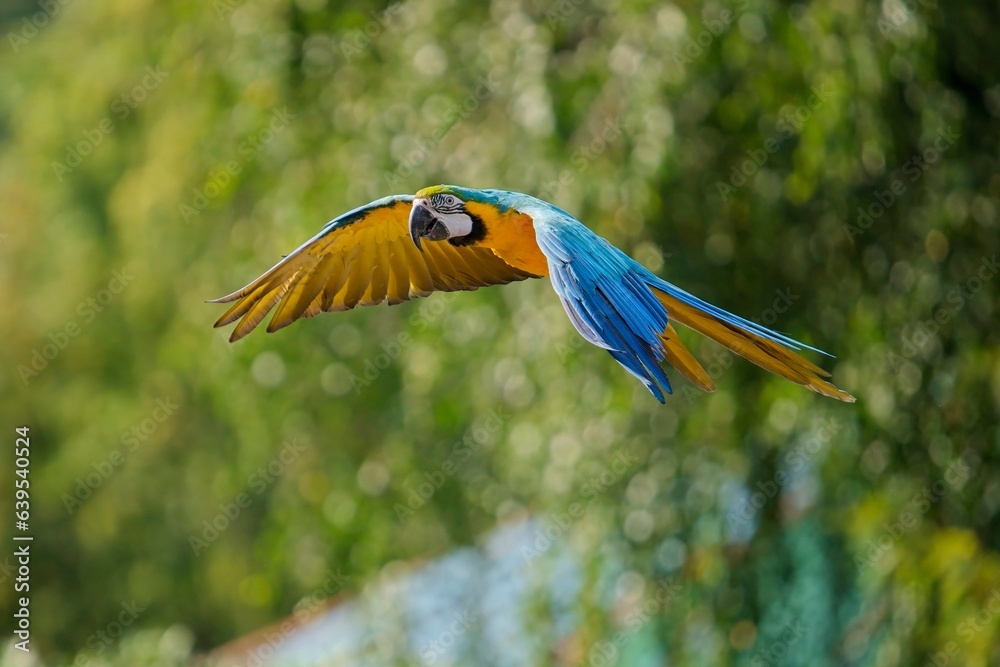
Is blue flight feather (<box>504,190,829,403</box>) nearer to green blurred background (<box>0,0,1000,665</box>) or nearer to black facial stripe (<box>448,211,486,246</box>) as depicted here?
black facial stripe (<box>448,211,486,246</box>)

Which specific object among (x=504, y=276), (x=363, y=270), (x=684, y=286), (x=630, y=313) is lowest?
(x=684, y=286)

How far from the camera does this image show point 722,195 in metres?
3.36

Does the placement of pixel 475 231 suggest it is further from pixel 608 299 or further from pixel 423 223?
pixel 608 299

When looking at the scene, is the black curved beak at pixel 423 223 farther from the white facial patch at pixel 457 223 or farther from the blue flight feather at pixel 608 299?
the blue flight feather at pixel 608 299

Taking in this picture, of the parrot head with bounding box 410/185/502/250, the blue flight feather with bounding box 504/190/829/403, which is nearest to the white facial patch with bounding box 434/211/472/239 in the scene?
the parrot head with bounding box 410/185/502/250

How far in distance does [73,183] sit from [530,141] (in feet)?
20.8

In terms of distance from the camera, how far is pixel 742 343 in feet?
6.08

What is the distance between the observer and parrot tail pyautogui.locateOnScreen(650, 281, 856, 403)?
1790mm

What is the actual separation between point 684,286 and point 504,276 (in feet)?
3.73

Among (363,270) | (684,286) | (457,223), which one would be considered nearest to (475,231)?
(457,223)

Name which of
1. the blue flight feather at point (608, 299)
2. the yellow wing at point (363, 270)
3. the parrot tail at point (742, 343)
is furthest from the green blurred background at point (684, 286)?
the blue flight feather at point (608, 299)

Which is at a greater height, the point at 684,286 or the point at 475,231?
the point at 475,231

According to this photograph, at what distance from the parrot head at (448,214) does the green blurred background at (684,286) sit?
1397 mm

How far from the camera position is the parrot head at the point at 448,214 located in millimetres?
1898
